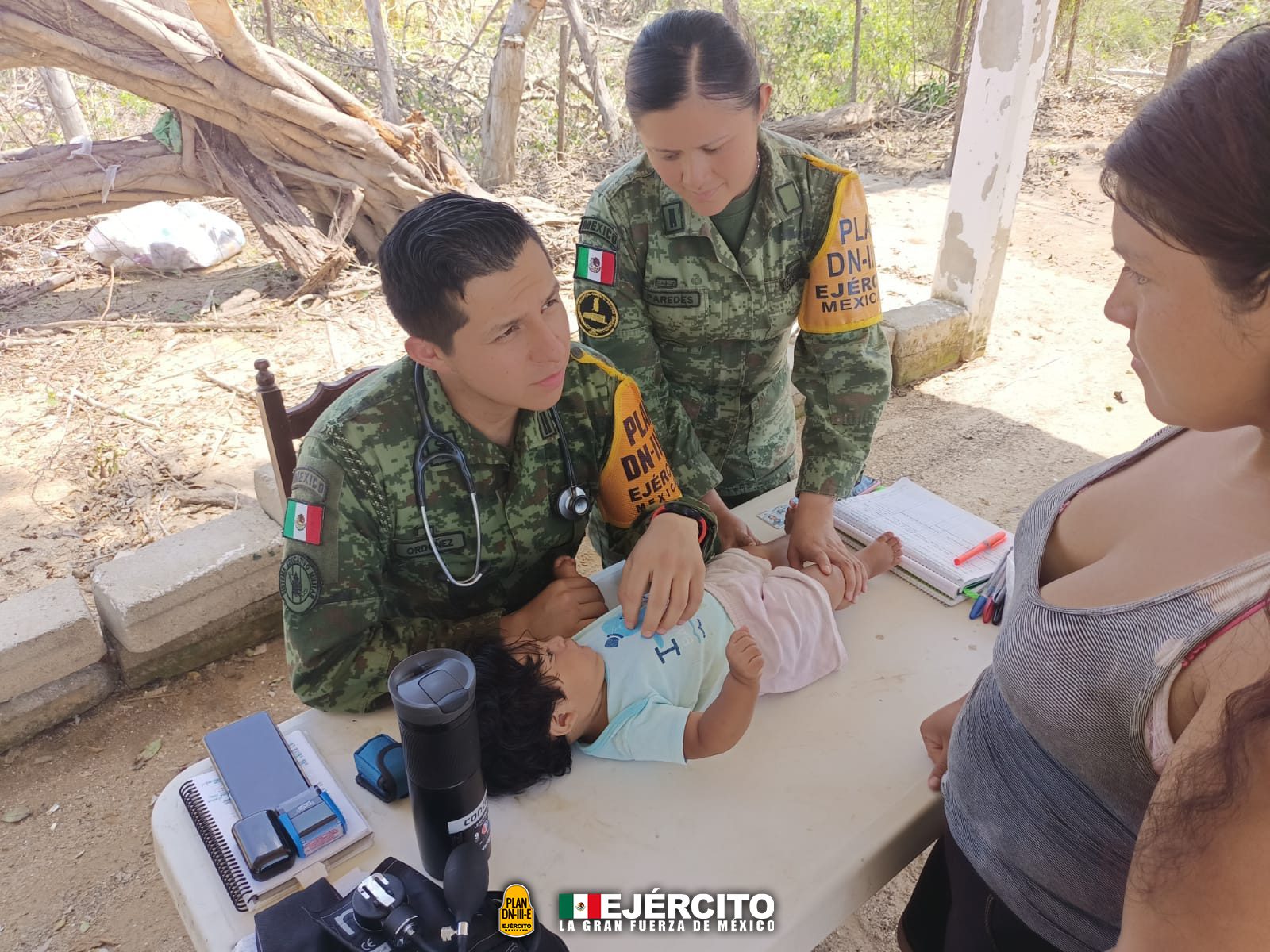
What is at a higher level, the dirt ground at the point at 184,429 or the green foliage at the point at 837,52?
the green foliage at the point at 837,52

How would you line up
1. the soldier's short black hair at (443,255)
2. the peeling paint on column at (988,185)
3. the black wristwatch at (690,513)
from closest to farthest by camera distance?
the soldier's short black hair at (443,255) → the black wristwatch at (690,513) → the peeling paint on column at (988,185)

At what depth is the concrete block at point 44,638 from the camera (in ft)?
8.57

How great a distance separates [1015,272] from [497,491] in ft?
18.1

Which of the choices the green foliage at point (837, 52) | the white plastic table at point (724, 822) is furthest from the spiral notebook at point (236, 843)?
the green foliage at point (837, 52)

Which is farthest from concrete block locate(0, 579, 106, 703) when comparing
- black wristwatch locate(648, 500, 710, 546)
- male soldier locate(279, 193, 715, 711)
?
black wristwatch locate(648, 500, 710, 546)

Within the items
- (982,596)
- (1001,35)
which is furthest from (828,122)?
(982,596)

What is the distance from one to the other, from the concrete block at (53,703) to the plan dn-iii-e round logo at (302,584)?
1.79m

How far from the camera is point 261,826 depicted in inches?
49.5

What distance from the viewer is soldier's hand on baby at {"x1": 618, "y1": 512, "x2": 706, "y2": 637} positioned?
164 cm

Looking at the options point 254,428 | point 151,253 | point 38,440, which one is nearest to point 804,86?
point 151,253

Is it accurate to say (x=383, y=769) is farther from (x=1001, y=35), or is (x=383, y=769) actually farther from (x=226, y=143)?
(x=226, y=143)

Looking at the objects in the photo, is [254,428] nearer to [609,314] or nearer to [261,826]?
[609,314]

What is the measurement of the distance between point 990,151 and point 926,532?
3257mm

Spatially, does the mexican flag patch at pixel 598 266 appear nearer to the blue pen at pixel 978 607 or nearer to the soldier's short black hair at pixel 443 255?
the soldier's short black hair at pixel 443 255
